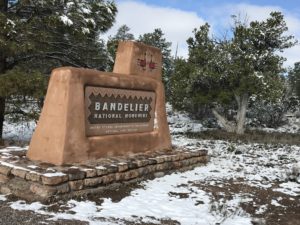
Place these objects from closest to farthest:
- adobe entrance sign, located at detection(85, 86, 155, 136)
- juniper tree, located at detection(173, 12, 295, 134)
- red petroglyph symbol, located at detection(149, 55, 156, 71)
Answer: adobe entrance sign, located at detection(85, 86, 155, 136) → red petroglyph symbol, located at detection(149, 55, 156, 71) → juniper tree, located at detection(173, 12, 295, 134)

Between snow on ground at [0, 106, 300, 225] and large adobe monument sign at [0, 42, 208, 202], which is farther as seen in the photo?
large adobe monument sign at [0, 42, 208, 202]

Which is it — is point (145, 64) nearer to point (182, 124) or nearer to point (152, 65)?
point (152, 65)

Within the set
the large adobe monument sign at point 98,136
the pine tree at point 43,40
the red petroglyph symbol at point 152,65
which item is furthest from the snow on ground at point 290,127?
the large adobe monument sign at point 98,136

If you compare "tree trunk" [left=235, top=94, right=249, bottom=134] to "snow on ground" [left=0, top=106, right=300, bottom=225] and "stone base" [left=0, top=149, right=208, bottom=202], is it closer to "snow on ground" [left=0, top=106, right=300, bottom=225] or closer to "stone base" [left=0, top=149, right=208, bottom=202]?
"snow on ground" [left=0, top=106, right=300, bottom=225]

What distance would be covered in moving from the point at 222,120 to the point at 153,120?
11286 millimetres

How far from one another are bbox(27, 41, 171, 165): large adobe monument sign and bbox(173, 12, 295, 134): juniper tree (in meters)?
9.13

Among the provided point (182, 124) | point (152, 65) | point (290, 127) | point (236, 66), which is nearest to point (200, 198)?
point (152, 65)

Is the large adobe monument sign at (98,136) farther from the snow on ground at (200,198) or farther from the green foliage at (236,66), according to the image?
the green foliage at (236,66)

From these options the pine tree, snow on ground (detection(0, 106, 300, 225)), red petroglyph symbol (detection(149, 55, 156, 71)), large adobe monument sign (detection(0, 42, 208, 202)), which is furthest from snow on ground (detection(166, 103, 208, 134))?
large adobe monument sign (detection(0, 42, 208, 202))

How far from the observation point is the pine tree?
32.2 ft

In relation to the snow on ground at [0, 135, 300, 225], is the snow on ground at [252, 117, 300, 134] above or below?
above

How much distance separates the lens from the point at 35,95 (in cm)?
982

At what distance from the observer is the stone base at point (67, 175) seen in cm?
593

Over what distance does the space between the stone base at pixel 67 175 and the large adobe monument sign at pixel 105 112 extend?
286 mm
